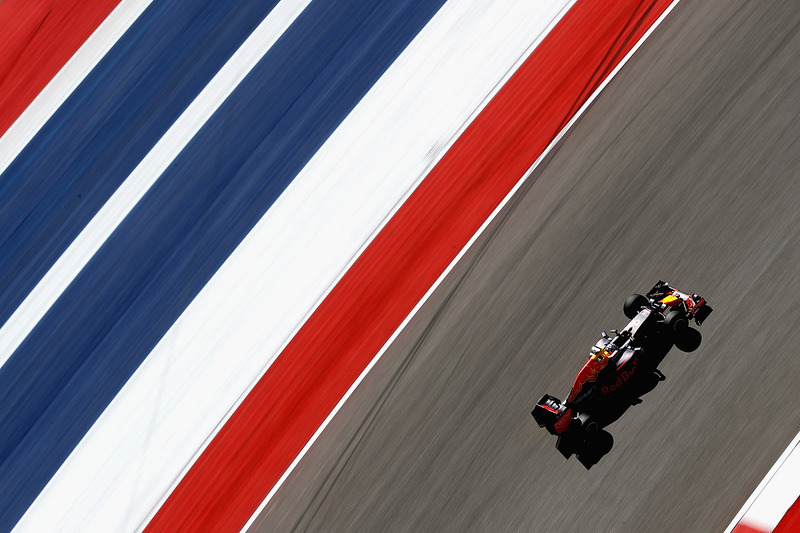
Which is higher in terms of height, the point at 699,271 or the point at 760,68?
the point at 760,68

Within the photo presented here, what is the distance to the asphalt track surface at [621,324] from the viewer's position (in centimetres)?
878

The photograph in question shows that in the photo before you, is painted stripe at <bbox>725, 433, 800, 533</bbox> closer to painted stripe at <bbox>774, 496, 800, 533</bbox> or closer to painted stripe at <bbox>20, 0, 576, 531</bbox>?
painted stripe at <bbox>774, 496, 800, 533</bbox>

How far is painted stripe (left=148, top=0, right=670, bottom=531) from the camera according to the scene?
9781mm

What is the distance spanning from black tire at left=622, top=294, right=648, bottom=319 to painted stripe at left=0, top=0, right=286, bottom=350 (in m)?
6.84

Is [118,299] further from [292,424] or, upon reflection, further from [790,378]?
[790,378]

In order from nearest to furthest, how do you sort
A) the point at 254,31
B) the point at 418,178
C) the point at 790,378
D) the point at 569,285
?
the point at 790,378 → the point at 569,285 → the point at 418,178 → the point at 254,31

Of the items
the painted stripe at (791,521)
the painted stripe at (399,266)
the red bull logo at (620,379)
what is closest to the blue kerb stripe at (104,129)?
the painted stripe at (399,266)

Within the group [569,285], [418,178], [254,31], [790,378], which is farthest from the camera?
[254,31]

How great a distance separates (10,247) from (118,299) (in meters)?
1.97

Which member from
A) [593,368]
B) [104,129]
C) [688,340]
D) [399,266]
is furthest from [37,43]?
[688,340]

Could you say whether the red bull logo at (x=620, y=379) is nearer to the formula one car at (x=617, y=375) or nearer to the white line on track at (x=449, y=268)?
the formula one car at (x=617, y=375)

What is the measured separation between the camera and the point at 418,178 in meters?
10.3

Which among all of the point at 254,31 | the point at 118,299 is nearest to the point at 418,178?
the point at 254,31

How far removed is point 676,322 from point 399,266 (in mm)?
3645
